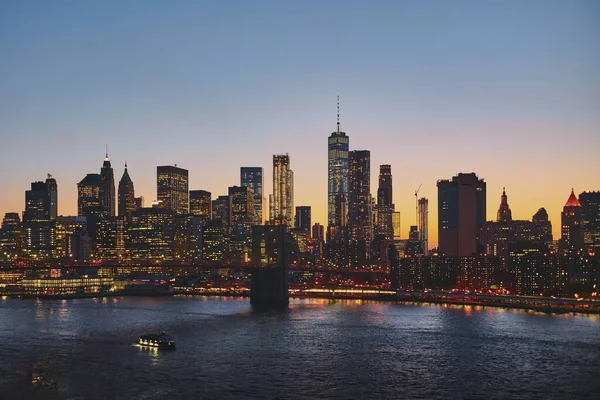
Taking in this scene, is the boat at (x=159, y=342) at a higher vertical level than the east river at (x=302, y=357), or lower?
higher

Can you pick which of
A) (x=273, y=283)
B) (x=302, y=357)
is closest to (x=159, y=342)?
(x=302, y=357)

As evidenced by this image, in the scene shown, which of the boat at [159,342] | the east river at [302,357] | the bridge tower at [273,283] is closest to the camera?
the east river at [302,357]

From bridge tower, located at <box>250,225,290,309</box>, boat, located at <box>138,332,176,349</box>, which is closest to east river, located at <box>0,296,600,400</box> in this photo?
boat, located at <box>138,332,176,349</box>

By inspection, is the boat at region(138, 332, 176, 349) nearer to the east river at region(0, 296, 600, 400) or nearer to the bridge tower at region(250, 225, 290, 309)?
the east river at region(0, 296, 600, 400)

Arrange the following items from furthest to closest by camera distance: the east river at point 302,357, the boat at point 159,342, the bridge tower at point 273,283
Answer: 1. the bridge tower at point 273,283
2. the boat at point 159,342
3. the east river at point 302,357

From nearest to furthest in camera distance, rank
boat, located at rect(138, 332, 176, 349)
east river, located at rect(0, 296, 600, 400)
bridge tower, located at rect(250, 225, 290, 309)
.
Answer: east river, located at rect(0, 296, 600, 400) < boat, located at rect(138, 332, 176, 349) < bridge tower, located at rect(250, 225, 290, 309)

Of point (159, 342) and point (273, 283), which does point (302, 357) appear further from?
point (273, 283)

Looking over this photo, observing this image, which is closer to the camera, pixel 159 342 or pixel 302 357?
pixel 302 357

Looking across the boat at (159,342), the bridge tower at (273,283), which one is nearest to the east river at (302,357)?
the boat at (159,342)

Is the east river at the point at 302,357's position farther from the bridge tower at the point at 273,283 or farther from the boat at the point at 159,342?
the bridge tower at the point at 273,283
